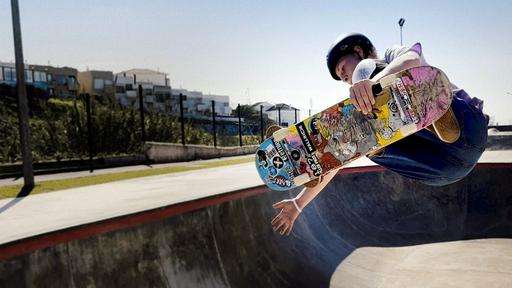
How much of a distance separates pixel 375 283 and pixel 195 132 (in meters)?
17.9

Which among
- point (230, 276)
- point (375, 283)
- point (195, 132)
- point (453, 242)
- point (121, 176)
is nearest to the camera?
point (230, 276)

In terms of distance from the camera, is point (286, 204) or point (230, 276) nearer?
point (286, 204)

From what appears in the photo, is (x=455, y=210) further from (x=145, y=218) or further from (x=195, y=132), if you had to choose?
(x=195, y=132)

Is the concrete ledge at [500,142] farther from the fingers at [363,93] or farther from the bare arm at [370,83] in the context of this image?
the fingers at [363,93]

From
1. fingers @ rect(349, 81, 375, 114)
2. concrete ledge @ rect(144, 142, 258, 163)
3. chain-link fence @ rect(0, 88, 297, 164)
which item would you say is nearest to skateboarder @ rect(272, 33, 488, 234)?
fingers @ rect(349, 81, 375, 114)

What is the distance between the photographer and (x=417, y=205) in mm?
8039

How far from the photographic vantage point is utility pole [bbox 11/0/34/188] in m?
9.59

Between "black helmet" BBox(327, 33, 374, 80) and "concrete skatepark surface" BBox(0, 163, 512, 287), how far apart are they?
2.22 meters

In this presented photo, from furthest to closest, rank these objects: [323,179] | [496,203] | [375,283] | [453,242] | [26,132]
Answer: [26,132] → [496,203] → [453,242] → [375,283] → [323,179]

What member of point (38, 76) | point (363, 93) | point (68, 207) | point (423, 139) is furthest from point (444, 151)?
point (38, 76)

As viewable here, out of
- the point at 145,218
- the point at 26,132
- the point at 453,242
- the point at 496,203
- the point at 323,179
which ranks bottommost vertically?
the point at 453,242

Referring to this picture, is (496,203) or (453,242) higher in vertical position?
(496,203)

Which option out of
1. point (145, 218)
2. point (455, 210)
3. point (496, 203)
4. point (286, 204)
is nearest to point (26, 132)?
point (145, 218)

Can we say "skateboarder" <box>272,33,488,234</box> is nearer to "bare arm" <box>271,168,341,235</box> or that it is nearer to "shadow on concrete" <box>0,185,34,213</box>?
"bare arm" <box>271,168,341,235</box>
